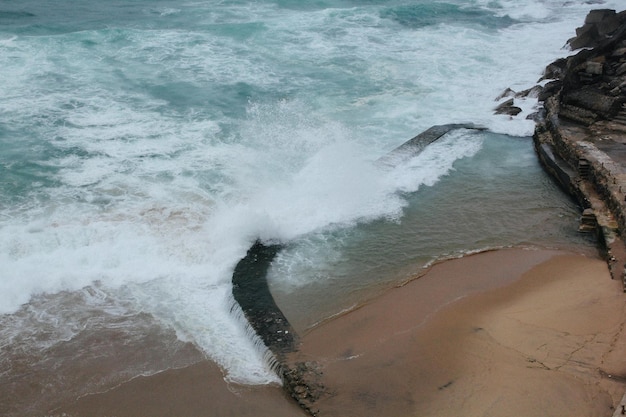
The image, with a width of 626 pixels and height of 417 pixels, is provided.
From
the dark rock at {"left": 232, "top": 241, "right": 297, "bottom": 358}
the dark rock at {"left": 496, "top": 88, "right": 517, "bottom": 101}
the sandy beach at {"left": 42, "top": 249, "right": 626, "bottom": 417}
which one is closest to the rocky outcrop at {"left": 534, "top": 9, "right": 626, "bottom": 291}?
the dark rock at {"left": 496, "top": 88, "right": 517, "bottom": 101}

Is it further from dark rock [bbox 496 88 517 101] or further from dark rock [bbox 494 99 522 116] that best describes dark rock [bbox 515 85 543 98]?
dark rock [bbox 494 99 522 116]

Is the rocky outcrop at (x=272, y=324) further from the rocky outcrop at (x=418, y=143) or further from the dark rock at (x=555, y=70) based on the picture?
the dark rock at (x=555, y=70)

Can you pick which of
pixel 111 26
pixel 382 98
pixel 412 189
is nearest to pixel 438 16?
pixel 382 98

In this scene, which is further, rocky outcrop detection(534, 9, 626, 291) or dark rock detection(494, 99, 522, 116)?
dark rock detection(494, 99, 522, 116)

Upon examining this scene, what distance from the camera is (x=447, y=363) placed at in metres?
7.30

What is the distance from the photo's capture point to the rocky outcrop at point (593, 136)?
1037cm

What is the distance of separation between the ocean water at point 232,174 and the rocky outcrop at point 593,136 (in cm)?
46

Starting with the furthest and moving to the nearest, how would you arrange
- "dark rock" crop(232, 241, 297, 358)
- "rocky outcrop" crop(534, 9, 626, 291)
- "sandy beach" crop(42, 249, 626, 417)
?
"rocky outcrop" crop(534, 9, 626, 291) < "dark rock" crop(232, 241, 297, 358) < "sandy beach" crop(42, 249, 626, 417)

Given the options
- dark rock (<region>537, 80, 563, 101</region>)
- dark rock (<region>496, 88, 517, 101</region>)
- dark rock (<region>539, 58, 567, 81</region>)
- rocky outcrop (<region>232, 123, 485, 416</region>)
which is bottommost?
rocky outcrop (<region>232, 123, 485, 416</region>)

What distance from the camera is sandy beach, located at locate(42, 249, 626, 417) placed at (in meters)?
6.75

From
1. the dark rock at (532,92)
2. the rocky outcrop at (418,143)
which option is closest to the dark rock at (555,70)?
the dark rock at (532,92)

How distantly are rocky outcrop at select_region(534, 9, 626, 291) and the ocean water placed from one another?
459 millimetres

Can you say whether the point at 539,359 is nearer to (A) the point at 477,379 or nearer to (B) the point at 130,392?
(A) the point at 477,379

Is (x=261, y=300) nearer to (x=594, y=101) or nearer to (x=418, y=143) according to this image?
(x=418, y=143)
